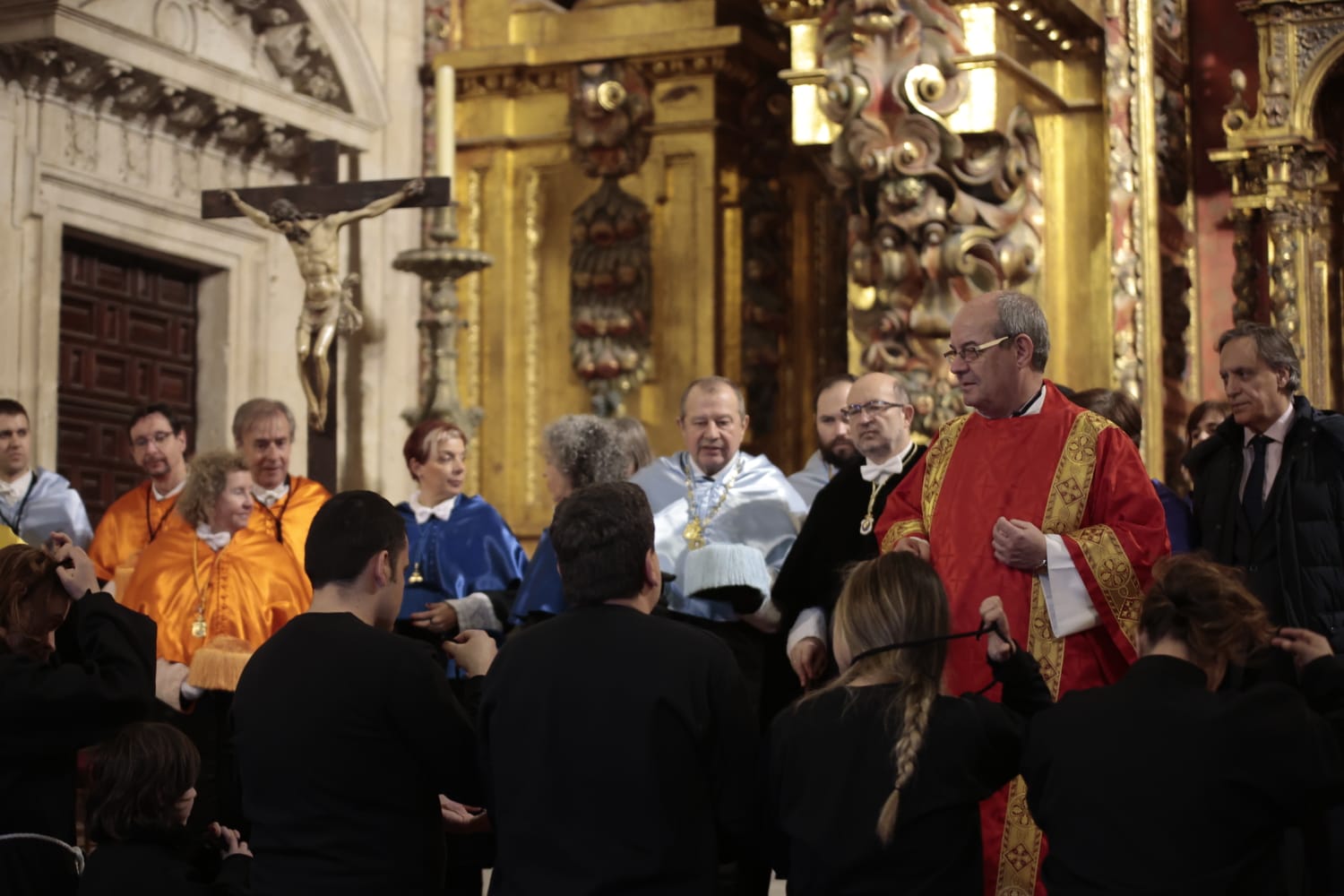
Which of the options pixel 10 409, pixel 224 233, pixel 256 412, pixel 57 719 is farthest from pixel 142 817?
pixel 224 233

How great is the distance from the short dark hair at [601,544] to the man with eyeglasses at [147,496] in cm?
365

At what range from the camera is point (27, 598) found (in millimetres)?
4602

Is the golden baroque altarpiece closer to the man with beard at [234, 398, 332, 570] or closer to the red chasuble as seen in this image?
the man with beard at [234, 398, 332, 570]

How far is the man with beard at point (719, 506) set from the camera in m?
6.24

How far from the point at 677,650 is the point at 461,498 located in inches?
127

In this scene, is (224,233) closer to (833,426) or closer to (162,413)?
(162,413)

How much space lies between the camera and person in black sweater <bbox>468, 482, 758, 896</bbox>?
12.0 feet

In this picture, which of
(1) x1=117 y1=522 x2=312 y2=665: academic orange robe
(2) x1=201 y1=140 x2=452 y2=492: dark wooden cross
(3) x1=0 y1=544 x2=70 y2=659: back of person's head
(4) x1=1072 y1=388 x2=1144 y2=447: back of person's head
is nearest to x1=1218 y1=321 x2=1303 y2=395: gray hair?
(4) x1=1072 y1=388 x2=1144 y2=447: back of person's head

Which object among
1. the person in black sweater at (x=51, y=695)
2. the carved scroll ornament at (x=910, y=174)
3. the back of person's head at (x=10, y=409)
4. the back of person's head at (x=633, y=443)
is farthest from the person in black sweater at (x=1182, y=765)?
the back of person's head at (x=10, y=409)

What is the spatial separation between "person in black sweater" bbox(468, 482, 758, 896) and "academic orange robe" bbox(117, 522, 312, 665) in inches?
118

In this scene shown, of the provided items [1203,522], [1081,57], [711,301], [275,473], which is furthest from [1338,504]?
[711,301]

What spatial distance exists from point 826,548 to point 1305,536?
132 centimetres

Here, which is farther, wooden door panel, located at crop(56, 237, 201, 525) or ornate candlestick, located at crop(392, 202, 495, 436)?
ornate candlestick, located at crop(392, 202, 495, 436)

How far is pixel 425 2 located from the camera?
1068cm
